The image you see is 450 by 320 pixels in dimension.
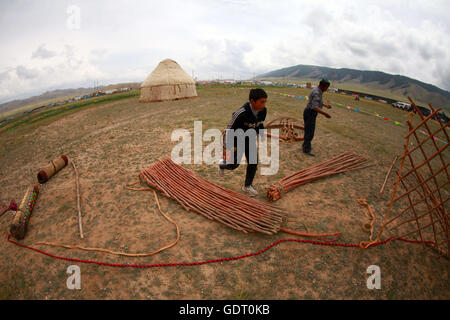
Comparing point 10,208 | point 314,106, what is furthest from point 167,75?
point 10,208

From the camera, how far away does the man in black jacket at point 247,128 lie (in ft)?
11.3

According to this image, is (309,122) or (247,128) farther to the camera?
(309,122)

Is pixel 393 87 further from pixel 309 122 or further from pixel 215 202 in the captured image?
pixel 215 202

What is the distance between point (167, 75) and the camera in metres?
19.4

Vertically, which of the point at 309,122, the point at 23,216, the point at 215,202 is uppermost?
the point at 309,122

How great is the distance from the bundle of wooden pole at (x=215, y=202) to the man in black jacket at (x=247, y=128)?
0.70m

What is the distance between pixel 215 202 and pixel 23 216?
10.6 feet

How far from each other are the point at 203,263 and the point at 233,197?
1362 mm

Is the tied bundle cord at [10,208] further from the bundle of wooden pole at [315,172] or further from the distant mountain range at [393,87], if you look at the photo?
the distant mountain range at [393,87]

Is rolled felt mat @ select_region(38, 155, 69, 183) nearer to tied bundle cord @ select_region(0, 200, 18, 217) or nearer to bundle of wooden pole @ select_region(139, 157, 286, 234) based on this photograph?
tied bundle cord @ select_region(0, 200, 18, 217)

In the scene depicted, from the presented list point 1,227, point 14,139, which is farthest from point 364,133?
point 14,139

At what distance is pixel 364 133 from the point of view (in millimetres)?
8625

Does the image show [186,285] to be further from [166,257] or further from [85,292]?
[85,292]

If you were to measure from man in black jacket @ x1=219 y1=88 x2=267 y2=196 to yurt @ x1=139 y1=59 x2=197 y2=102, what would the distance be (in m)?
16.9
